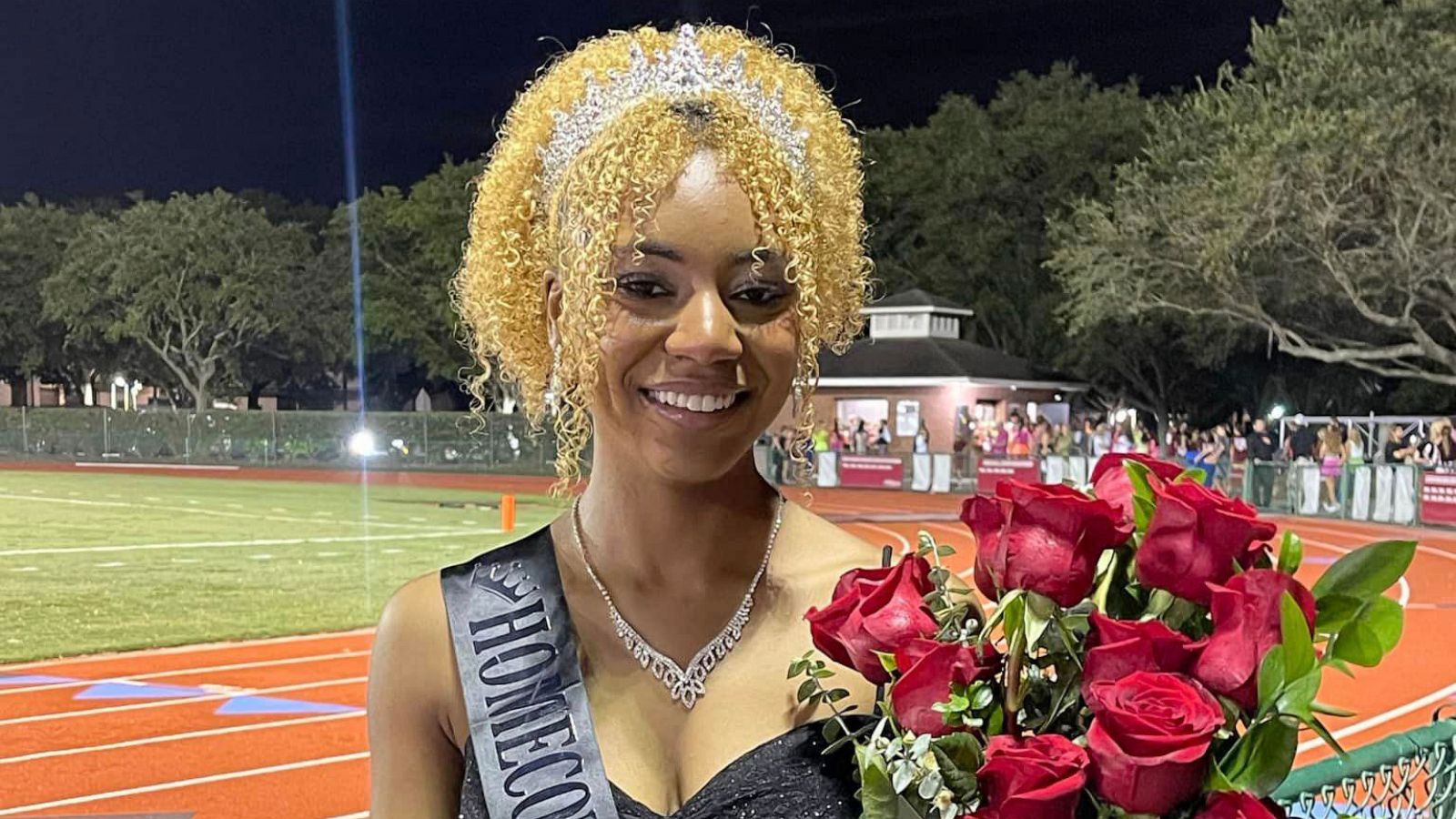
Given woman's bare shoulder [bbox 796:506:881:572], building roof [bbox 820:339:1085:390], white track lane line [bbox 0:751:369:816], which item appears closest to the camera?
woman's bare shoulder [bbox 796:506:881:572]

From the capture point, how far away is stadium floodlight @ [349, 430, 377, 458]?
2444cm

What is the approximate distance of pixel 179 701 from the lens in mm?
7176

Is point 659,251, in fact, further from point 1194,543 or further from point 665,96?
point 1194,543

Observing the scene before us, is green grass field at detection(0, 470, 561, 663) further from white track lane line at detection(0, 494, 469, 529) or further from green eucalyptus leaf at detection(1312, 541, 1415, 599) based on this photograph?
green eucalyptus leaf at detection(1312, 541, 1415, 599)

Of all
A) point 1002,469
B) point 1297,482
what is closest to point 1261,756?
point 1297,482

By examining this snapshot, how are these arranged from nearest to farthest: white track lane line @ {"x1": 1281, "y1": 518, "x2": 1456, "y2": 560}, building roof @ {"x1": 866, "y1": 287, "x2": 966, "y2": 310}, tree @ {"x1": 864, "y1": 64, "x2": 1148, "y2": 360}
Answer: white track lane line @ {"x1": 1281, "y1": 518, "x2": 1456, "y2": 560}, building roof @ {"x1": 866, "y1": 287, "x2": 966, "y2": 310}, tree @ {"x1": 864, "y1": 64, "x2": 1148, "y2": 360}

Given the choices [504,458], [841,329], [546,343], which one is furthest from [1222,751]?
[504,458]

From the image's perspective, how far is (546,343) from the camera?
141cm

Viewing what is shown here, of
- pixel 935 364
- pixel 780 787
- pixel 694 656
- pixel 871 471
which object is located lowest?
pixel 871 471

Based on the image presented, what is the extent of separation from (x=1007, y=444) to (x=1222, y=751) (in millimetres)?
18338

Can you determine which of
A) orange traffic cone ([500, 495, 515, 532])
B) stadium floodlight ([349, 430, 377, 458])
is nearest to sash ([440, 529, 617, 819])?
orange traffic cone ([500, 495, 515, 532])

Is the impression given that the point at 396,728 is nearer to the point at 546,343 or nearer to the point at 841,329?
the point at 546,343

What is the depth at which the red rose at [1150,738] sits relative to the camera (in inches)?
30.8

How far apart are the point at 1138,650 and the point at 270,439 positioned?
23.5 metres
